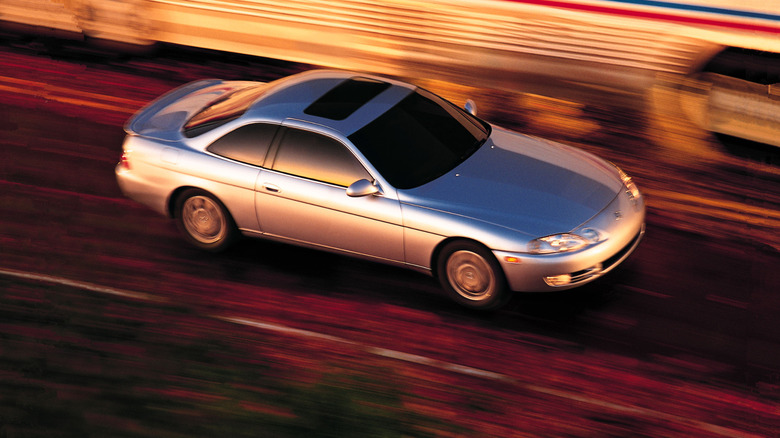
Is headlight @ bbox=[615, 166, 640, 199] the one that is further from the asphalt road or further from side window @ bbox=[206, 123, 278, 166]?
side window @ bbox=[206, 123, 278, 166]

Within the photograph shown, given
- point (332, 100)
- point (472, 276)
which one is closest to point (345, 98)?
point (332, 100)

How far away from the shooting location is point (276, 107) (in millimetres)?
7727

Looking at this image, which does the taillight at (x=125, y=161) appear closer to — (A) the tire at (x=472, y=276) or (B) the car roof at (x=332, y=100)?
(B) the car roof at (x=332, y=100)

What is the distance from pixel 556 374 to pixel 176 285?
3.33m

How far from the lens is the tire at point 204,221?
7.79 meters

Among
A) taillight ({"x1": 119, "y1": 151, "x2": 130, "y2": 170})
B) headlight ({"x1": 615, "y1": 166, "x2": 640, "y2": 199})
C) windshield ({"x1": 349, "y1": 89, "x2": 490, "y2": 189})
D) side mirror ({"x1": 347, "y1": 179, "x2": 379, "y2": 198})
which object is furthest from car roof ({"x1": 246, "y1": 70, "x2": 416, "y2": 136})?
Answer: headlight ({"x1": 615, "y1": 166, "x2": 640, "y2": 199})

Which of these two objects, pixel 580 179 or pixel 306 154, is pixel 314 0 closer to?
pixel 306 154

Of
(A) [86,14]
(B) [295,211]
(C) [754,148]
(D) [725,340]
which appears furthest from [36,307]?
(C) [754,148]

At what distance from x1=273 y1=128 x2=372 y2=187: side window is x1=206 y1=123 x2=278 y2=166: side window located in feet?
0.54

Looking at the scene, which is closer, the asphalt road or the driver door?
the asphalt road

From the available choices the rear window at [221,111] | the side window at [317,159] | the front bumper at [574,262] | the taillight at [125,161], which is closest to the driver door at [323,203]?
the side window at [317,159]

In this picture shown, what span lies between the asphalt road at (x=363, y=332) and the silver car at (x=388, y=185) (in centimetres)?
45

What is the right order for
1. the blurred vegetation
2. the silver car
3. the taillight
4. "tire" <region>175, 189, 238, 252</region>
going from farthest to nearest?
1. the taillight
2. "tire" <region>175, 189, 238, 252</region>
3. the silver car
4. the blurred vegetation

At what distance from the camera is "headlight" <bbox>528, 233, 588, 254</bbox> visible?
21.6 feet
